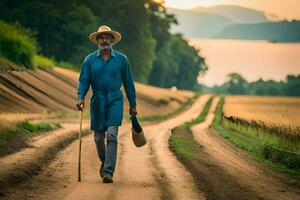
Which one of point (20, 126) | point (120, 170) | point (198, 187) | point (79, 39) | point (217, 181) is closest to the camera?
point (198, 187)

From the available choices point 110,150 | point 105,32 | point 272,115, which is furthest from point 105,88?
point 272,115

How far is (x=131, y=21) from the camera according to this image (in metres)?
80.2

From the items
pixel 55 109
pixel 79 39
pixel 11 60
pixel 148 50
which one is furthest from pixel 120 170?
pixel 148 50

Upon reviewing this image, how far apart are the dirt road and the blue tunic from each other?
104cm

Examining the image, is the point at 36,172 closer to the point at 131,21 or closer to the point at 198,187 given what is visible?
the point at 198,187

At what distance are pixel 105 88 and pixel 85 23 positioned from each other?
5870 cm

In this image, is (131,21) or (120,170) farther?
(131,21)

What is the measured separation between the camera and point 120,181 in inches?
439

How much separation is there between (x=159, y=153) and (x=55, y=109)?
67.1 ft

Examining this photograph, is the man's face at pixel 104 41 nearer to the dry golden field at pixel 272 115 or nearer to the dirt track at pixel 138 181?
the dirt track at pixel 138 181

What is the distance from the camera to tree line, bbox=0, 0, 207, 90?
67.6 m

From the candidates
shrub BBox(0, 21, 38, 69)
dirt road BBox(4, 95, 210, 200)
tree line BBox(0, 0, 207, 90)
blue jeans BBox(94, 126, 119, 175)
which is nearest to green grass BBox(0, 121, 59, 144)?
dirt road BBox(4, 95, 210, 200)

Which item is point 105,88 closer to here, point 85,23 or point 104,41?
point 104,41

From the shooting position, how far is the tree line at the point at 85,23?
67.6 metres
